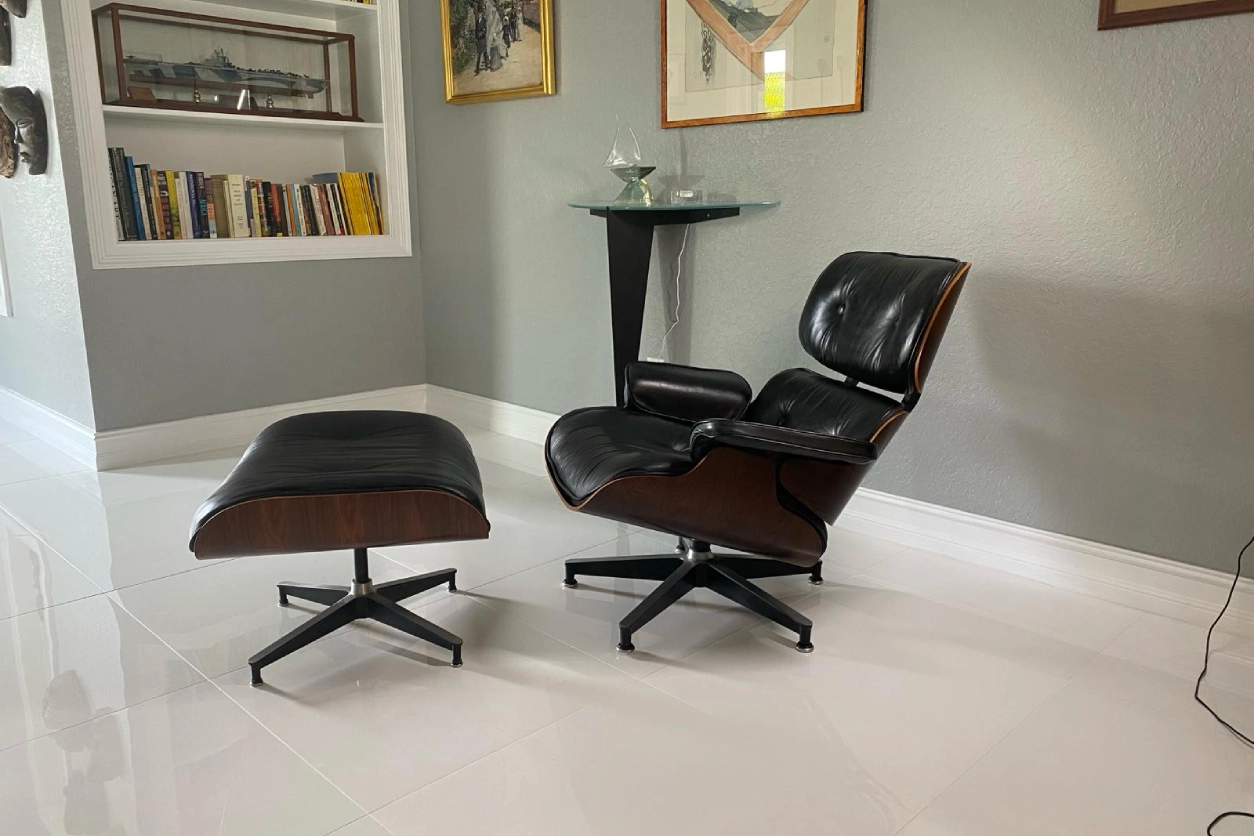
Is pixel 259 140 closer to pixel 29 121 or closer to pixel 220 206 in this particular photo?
pixel 220 206

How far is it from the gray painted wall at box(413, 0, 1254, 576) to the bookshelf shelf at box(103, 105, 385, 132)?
1186 millimetres

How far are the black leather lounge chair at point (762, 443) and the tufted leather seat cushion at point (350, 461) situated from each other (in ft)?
0.89

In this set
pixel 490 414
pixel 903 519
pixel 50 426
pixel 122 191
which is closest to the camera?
pixel 903 519

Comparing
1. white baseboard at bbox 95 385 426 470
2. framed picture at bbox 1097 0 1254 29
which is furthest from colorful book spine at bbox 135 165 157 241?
framed picture at bbox 1097 0 1254 29

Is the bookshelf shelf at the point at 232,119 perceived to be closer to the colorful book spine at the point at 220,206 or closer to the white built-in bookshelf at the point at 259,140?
the white built-in bookshelf at the point at 259,140

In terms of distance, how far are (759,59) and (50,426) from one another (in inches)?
121

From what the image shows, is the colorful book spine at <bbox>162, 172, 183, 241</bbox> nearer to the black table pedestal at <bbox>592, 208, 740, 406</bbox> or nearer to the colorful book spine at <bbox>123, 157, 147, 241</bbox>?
the colorful book spine at <bbox>123, 157, 147, 241</bbox>

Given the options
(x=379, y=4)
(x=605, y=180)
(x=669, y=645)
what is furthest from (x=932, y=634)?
(x=379, y=4)

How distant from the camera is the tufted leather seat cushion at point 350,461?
1.86m

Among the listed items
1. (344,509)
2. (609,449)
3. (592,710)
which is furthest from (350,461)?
(592,710)

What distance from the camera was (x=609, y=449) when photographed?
218 cm

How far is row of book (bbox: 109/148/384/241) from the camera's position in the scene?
3451 mm

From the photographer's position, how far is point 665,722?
185cm

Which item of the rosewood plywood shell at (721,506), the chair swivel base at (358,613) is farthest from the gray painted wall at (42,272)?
the rosewood plywood shell at (721,506)
